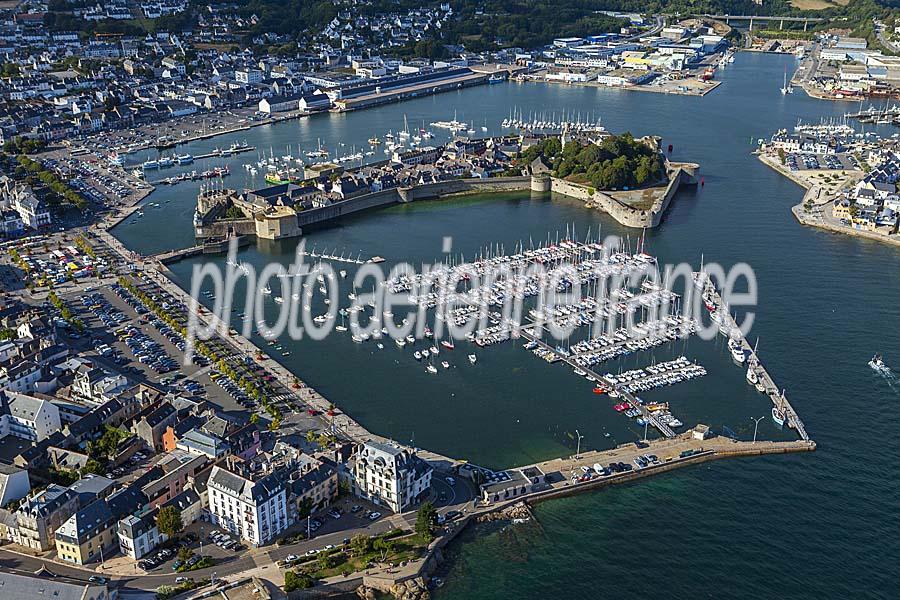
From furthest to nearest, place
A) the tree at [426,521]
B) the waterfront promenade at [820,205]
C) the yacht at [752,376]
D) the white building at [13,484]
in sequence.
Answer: the waterfront promenade at [820,205], the yacht at [752,376], the white building at [13,484], the tree at [426,521]

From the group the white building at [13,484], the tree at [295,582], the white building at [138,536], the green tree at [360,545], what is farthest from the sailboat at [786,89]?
the white building at [13,484]

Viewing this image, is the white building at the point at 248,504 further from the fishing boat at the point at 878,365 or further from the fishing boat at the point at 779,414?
the fishing boat at the point at 878,365

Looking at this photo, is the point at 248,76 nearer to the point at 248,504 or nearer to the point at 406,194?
the point at 406,194

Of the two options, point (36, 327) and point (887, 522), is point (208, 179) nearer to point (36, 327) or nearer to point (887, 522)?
point (36, 327)

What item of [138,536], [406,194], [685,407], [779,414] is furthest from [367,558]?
[406,194]

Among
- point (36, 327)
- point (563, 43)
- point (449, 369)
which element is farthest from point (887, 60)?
point (36, 327)

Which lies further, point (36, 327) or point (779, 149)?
point (779, 149)
